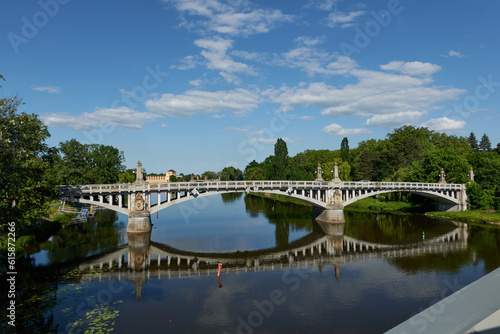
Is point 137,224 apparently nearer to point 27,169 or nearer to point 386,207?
point 27,169

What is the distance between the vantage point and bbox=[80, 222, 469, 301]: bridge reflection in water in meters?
29.4

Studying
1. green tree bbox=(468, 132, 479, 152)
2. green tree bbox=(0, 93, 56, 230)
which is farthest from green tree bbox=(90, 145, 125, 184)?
green tree bbox=(468, 132, 479, 152)

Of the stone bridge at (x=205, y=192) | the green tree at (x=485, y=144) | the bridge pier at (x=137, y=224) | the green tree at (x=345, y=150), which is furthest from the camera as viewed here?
the green tree at (x=485, y=144)

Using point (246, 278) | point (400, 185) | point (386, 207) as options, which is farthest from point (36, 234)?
point (386, 207)

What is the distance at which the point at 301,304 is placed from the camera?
21422 millimetres

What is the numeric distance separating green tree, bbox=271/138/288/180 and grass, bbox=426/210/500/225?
51.1 metres

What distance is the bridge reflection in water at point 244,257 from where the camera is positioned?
29.4m

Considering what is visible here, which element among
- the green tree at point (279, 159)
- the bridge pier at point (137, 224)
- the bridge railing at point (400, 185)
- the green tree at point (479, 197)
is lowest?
the bridge pier at point (137, 224)

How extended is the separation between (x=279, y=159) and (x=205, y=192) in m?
61.1

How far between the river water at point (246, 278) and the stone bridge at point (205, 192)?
4.46 m

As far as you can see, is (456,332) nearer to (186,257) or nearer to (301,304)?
(301,304)

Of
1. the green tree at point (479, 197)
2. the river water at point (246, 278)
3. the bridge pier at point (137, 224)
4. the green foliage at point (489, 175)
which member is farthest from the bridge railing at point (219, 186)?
the river water at point (246, 278)

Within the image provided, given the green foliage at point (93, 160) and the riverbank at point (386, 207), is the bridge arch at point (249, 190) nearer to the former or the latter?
the riverbank at point (386, 207)

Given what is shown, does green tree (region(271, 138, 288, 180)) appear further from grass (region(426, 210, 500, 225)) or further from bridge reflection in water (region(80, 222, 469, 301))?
bridge reflection in water (region(80, 222, 469, 301))
